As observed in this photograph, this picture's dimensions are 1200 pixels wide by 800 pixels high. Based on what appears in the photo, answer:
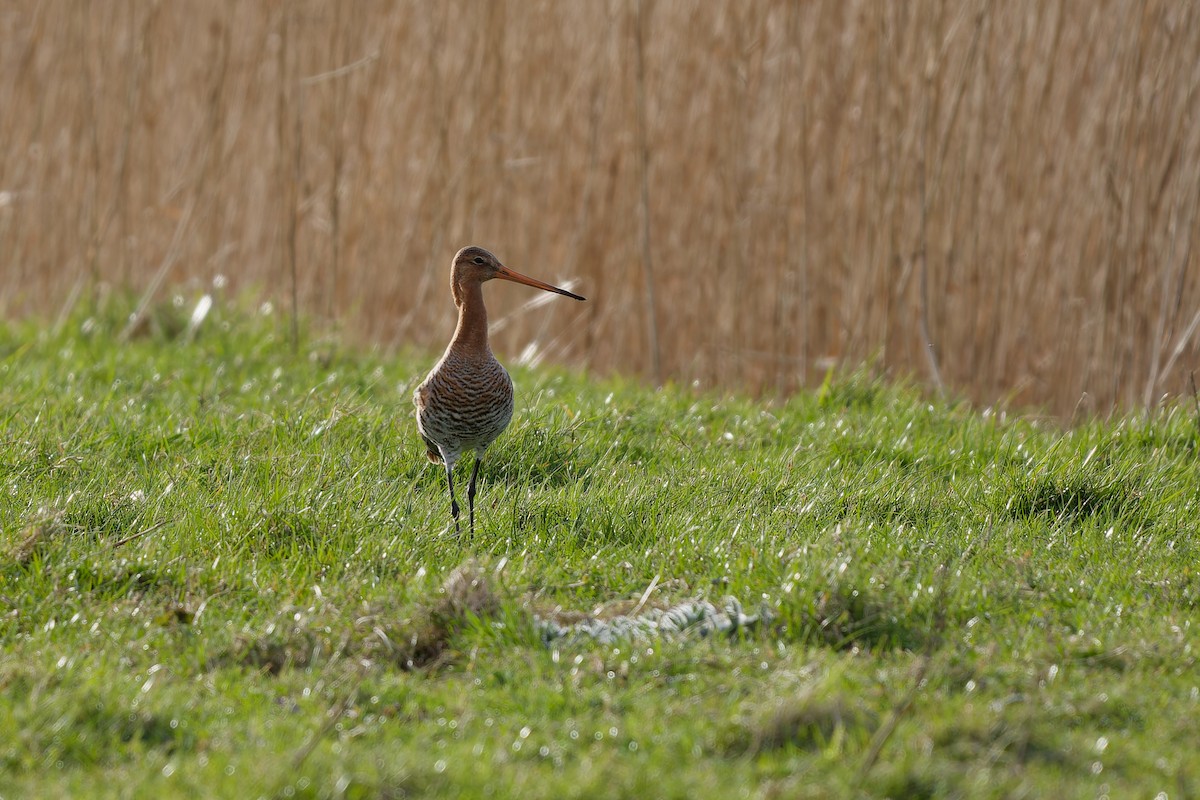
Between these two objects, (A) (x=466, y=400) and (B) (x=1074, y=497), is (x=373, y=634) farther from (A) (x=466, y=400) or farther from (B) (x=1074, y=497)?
(B) (x=1074, y=497)

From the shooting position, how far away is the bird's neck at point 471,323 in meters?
5.08

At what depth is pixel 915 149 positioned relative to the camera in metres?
7.12

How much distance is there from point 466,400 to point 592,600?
1096mm

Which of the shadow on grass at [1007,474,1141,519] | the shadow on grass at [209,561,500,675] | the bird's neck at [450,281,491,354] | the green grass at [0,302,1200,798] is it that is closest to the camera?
the green grass at [0,302,1200,798]

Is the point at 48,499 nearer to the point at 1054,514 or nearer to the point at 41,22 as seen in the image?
the point at 1054,514

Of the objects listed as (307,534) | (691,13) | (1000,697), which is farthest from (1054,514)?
(691,13)

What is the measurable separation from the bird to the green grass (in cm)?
20

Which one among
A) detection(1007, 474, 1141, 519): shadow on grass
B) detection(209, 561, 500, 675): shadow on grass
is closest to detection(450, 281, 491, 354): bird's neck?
detection(209, 561, 500, 675): shadow on grass

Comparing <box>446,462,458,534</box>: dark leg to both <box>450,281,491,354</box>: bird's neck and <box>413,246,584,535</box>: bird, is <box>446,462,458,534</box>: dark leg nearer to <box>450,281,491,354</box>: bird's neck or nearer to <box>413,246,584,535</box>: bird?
<box>413,246,584,535</box>: bird

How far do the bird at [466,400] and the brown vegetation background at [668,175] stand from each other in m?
2.18

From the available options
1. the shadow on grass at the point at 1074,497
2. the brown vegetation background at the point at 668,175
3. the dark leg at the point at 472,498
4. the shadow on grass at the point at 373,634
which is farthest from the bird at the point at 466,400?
the brown vegetation background at the point at 668,175

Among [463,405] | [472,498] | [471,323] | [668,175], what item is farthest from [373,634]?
[668,175]

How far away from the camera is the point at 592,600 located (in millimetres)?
4047

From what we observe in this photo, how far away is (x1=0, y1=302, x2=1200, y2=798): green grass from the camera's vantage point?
3.03 metres
